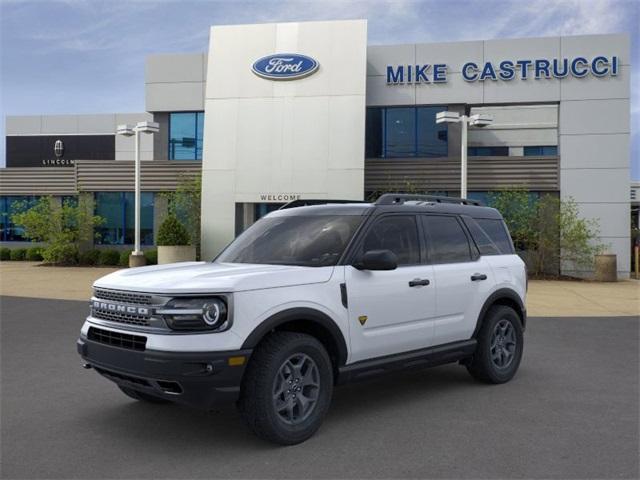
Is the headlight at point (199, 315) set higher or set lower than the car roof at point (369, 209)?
lower

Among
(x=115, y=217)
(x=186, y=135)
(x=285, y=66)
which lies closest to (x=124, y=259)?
(x=115, y=217)

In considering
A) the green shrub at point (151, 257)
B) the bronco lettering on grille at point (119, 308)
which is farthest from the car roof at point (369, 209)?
the green shrub at point (151, 257)

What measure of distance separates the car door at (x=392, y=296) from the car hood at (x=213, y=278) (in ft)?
1.26

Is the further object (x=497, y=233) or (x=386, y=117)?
(x=386, y=117)

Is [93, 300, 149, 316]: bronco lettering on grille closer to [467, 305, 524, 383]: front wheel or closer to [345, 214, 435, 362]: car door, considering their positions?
[345, 214, 435, 362]: car door

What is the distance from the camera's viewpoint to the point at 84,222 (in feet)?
86.3

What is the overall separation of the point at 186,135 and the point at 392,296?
77.6 ft

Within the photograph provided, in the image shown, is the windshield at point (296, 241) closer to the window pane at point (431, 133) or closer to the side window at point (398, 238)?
the side window at point (398, 238)

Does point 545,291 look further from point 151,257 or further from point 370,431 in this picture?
point 151,257

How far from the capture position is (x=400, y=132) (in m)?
25.4

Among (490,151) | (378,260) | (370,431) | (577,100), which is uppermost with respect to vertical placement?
(577,100)

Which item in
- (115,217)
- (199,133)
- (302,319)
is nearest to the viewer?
(302,319)

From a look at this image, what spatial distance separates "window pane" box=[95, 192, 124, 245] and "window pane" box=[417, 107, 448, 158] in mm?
13692

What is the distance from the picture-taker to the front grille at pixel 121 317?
4484 millimetres
